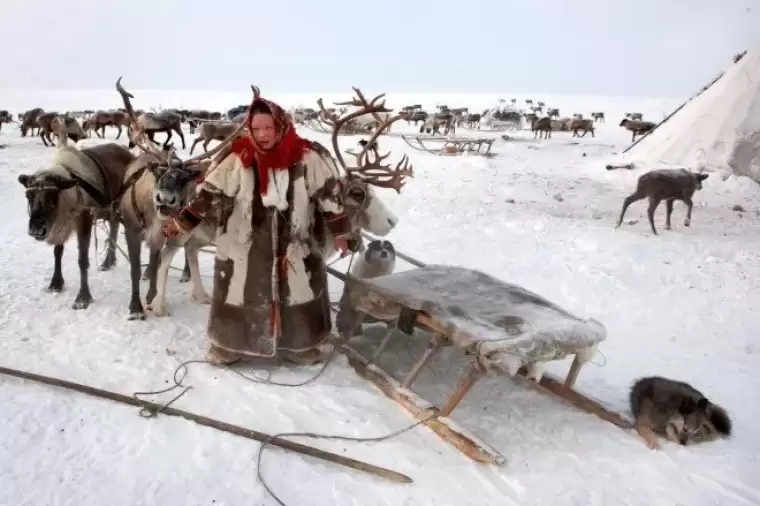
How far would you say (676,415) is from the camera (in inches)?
141

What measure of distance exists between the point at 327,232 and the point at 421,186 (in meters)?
7.79

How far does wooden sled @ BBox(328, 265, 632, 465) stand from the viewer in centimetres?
332

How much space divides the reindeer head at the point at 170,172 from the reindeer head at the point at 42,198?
2.52 feet

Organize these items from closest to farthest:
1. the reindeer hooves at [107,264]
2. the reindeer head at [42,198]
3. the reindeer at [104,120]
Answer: the reindeer head at [42,198] < the reindeer hooves at [107,264] < the reindeer at [104,120]

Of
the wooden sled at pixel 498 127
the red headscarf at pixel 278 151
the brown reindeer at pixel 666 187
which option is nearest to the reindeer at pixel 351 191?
the red headscarf at pixel 278 151

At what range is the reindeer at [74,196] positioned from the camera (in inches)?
195

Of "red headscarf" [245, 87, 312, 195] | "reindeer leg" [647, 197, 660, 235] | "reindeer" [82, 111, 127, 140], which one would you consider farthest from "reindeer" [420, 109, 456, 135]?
"red headscarf" [245, 87, 312, 195]

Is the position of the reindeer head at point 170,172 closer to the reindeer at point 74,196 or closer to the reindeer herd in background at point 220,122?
the reindeer at point 74,196

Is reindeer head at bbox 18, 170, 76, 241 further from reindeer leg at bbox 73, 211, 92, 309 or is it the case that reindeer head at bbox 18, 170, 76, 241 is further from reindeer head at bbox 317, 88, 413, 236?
reindeer head at bbox 317, 88, 413, 236

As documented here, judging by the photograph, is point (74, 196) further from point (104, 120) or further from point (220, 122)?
point (104, 120)

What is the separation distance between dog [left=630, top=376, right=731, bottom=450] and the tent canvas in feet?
33.6

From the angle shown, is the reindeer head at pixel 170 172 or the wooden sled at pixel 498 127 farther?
the wooden sled at pixel 498 127

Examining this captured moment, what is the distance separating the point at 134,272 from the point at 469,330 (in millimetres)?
3086

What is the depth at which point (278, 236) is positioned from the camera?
13.3 feet
